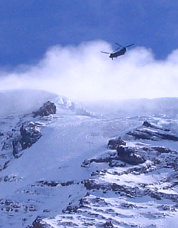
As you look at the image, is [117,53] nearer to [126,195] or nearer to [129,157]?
[126,195]

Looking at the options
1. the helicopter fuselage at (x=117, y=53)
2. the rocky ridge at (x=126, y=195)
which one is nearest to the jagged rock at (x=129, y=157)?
the rocky ridge at (x=126, y=195)

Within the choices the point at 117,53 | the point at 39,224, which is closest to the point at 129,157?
the point at 39,224

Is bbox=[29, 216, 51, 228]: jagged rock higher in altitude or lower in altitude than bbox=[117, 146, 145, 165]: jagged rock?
lower

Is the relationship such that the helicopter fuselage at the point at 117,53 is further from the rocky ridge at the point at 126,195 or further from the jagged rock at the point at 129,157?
the jagged rock at the point at 129,157

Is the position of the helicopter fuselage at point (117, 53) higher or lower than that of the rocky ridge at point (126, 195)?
higher

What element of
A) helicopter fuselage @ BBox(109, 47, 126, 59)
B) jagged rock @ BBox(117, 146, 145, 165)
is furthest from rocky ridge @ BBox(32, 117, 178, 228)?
helicopter fuselage @ BBox(109, 47, 126, 59)

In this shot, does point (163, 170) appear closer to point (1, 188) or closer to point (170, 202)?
point (170, 202)

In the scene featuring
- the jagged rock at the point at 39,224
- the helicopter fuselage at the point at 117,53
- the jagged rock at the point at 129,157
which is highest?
the helicopter fuselage at the point at 117,53

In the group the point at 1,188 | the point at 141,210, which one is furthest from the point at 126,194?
the point at 1,188

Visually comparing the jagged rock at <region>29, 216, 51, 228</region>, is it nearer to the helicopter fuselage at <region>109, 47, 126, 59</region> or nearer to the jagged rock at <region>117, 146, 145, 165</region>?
the jagged rock at <region>117, 146, 145, 165</region>
